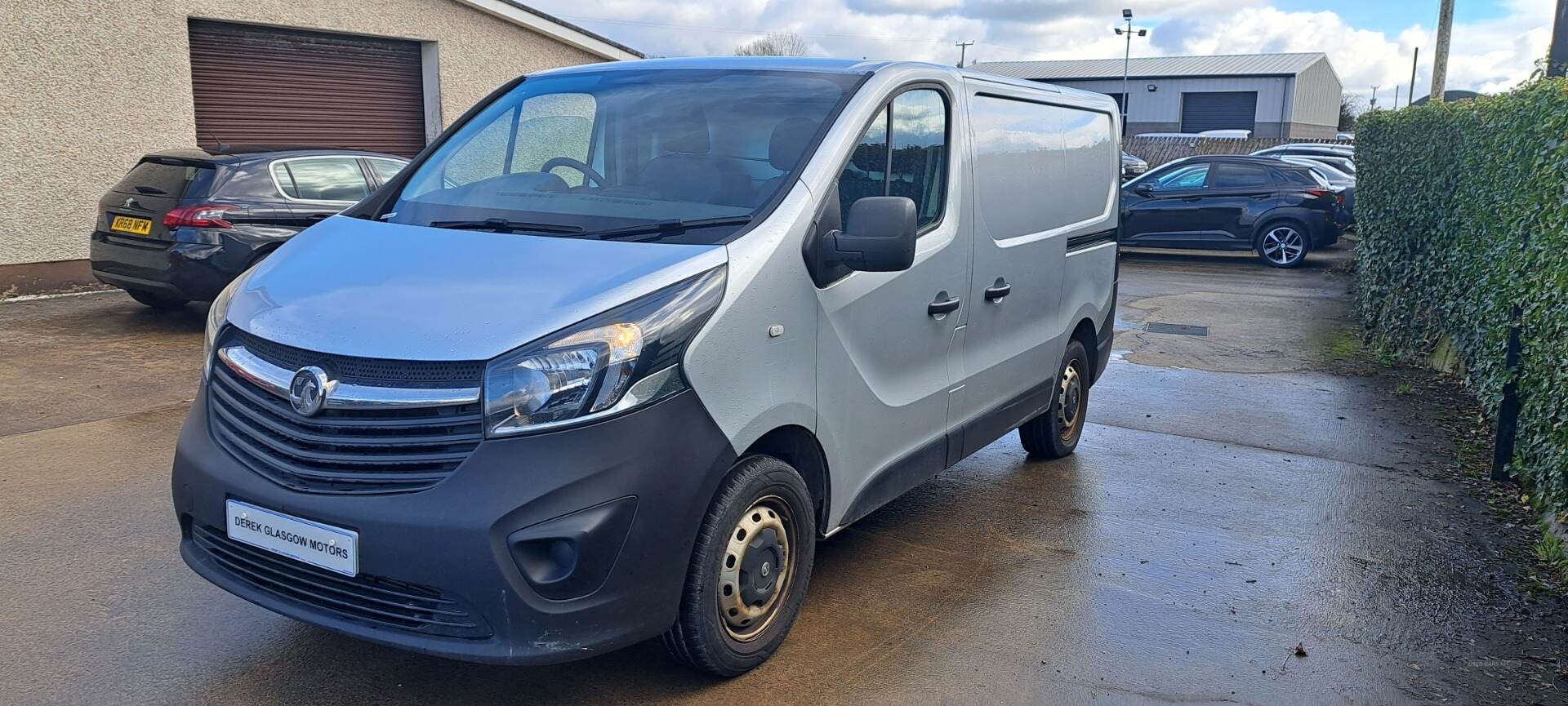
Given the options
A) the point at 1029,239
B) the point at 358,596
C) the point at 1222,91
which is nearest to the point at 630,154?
the point at 358,596

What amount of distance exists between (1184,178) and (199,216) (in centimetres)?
1380

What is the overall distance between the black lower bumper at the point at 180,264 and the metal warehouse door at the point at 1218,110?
61248 millimetres

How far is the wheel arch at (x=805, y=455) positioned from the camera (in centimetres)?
362

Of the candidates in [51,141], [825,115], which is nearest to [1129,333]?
[825,115]

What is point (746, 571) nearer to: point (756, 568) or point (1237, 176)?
point (756, 568)

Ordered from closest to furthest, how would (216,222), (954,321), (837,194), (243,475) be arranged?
(243,475) < (837,194) < (954,321) < (216,222)

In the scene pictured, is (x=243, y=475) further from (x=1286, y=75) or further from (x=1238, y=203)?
(x=1286, y=75)

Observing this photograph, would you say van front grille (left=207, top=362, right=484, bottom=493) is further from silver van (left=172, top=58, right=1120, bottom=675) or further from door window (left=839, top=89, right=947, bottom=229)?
door window (left=839, top=89, right=947, bottom=229)

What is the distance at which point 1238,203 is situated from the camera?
1741cm

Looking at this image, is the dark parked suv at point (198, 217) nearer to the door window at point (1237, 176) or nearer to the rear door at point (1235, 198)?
the rear door at point (1235, 198)

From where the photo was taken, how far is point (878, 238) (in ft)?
11.9

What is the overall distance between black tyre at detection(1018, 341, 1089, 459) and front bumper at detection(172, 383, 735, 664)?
323cm

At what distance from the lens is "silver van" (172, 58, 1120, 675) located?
2979 mm

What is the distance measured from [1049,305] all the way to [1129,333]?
18.6 ft
